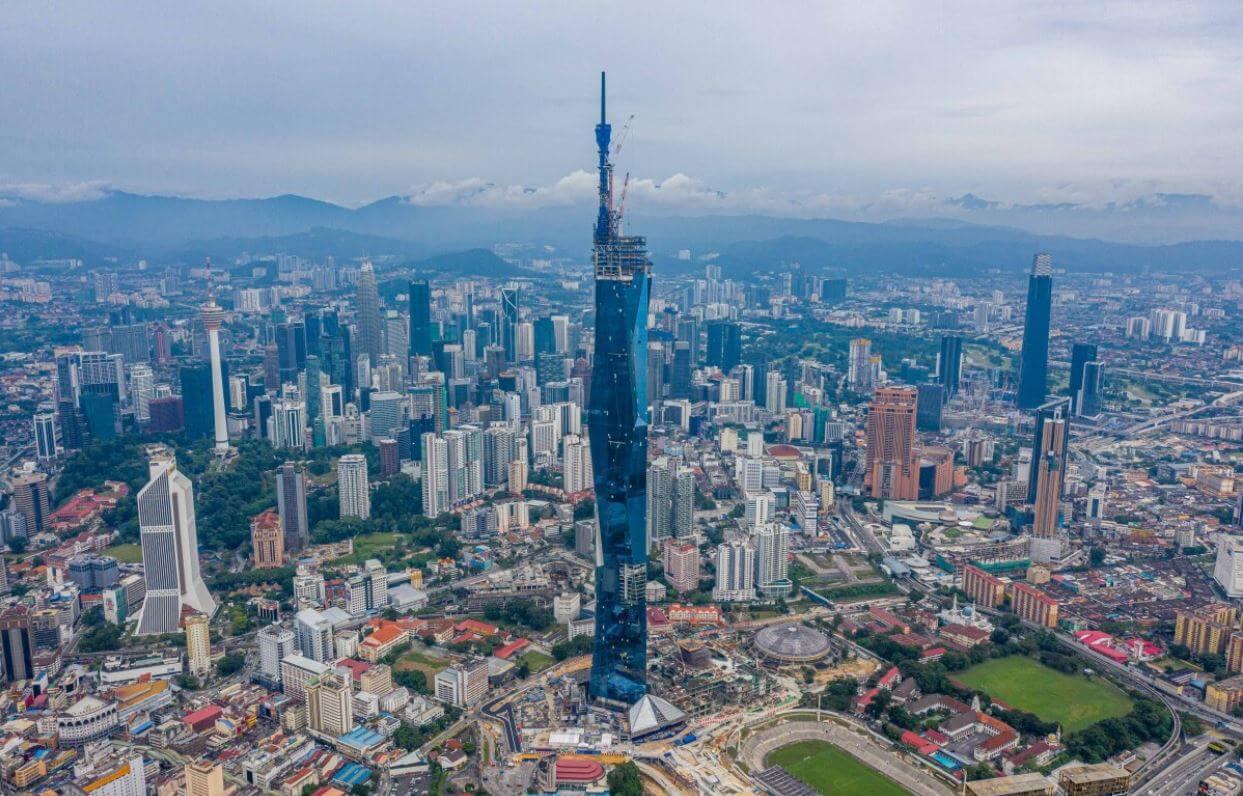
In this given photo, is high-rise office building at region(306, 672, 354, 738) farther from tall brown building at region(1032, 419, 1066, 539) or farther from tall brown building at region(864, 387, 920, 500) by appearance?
tall brown building at region(864, 387, 920, 500)

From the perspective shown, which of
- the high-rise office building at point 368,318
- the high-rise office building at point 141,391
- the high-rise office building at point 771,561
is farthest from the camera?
the high-rise office building at point 368,318

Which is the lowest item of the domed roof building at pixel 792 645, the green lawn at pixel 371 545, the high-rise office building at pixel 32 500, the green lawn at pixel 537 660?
the green lawn at pixel 537 660

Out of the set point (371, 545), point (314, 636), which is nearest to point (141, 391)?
point (371, 545)

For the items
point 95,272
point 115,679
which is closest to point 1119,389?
point 115,679

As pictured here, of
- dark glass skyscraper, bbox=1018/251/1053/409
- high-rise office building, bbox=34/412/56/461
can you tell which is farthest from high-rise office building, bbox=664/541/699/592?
dark glass skyscraper, bbox=1018/251/1053/409

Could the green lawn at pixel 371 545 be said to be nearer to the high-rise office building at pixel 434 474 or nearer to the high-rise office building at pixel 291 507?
the high-rise office building at pixel 291 507

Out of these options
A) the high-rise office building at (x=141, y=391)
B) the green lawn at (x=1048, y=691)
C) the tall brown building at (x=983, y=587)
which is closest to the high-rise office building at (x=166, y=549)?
the green lawn at (x=1048, y=691)
